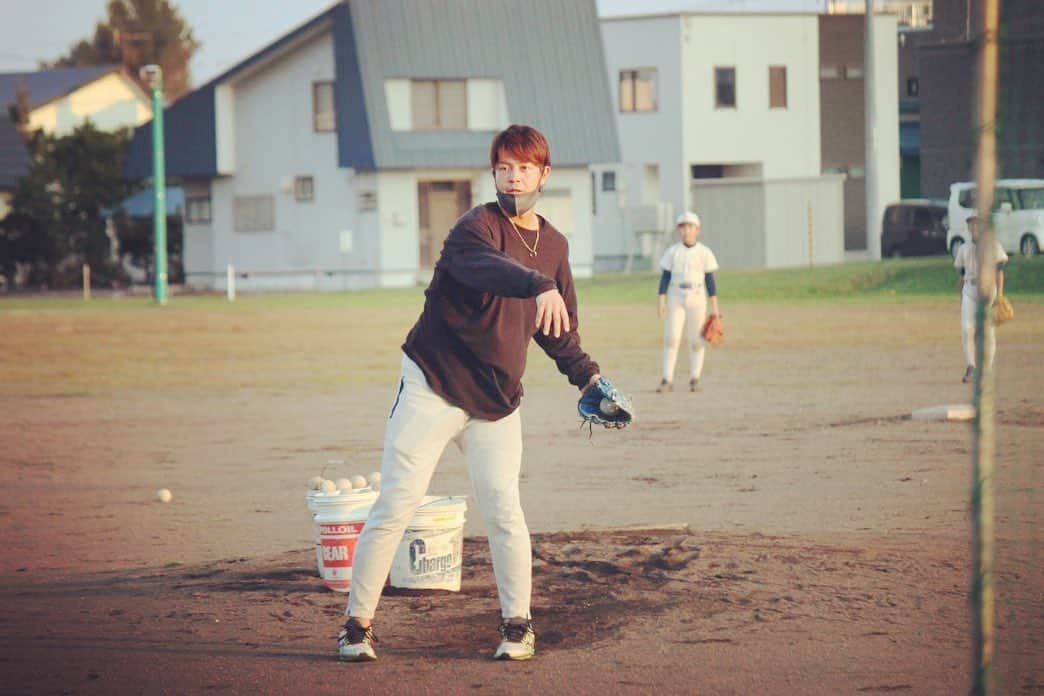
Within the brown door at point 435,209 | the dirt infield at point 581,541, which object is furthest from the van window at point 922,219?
the dirt infield at point 581,541

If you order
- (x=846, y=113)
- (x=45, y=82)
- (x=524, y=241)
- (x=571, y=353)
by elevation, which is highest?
(x=45, y=82)

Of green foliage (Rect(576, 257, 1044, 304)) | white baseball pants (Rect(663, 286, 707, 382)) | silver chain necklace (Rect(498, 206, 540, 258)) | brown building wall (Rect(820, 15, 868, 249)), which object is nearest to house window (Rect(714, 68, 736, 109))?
brown building wall (Rect(820, 15, 868, 249))

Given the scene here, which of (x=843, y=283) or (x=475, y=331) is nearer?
(x=475, y=331)

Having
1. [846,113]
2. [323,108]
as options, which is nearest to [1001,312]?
[323,108]

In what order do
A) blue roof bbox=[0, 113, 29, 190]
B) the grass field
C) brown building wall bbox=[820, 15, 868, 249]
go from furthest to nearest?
blue roof bbox=[0, 113, 29, 190]
brown building wall bbox=[820, 15, 868, 249]
the grass field

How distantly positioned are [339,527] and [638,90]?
159 feet

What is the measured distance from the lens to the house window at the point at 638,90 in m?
54.6

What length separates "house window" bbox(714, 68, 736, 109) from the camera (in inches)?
2156

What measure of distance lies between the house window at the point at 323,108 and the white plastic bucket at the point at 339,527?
140ft

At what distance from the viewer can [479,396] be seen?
631 cm

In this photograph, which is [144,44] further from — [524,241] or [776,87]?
[524,241]

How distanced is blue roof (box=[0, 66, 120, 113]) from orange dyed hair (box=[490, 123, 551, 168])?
6480cm

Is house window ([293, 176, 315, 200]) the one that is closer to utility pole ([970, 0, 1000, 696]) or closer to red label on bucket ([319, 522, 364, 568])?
red label on bucket ([319, 522, 364, 568])

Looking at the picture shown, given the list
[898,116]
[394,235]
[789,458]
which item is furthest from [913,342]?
[898,116]
